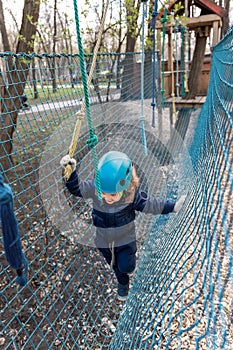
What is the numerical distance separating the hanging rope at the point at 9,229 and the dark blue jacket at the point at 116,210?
72cm

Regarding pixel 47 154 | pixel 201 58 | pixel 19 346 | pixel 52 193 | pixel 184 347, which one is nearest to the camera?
pixel 184 347

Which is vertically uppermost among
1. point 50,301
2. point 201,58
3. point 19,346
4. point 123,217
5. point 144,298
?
point 201,58

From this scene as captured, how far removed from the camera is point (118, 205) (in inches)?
55.4

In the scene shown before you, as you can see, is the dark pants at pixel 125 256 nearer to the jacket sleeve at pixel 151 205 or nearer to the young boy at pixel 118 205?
the young boy at pixel 118 205

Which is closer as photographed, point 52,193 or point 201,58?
point 52,193

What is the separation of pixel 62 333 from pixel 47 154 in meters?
2.27

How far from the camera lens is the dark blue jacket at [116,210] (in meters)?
1.41

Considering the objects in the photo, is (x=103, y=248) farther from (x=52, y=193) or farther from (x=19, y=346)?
(x=52, y=193)

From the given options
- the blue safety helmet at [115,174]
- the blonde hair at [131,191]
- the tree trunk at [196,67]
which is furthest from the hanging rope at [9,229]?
the tree trunk at [196,67]

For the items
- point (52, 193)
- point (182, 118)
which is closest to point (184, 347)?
point (52, 193)

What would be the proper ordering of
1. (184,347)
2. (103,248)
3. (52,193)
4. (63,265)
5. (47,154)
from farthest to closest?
(47,154) → (52,193) → (63,265) → (103,248) → (184,347)

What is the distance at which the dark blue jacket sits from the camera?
141cm

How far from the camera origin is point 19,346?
1.66 meters

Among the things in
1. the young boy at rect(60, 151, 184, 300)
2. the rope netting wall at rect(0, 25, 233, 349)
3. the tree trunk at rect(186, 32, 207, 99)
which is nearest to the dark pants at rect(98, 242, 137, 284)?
the young boy at rect(60, 151, 184, 300)
